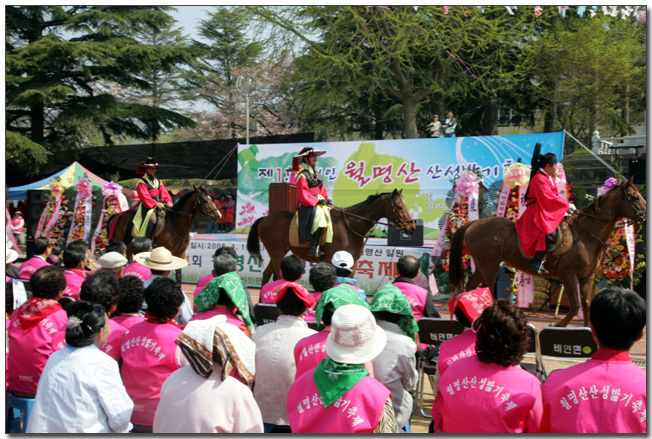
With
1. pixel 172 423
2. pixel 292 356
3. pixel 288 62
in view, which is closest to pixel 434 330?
pixel 292 356

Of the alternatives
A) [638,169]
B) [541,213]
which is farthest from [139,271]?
[638,169]

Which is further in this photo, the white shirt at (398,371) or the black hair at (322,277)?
the black hair at (322,277)

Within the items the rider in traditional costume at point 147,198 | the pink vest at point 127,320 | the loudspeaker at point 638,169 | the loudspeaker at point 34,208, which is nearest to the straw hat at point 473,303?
the pink vest at point 127,320

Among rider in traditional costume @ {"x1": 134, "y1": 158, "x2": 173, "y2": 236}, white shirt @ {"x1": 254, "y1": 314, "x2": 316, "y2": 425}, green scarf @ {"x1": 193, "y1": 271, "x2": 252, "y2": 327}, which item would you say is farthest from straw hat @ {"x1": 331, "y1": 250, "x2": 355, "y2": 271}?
rider in traditional costume @ {"x1": 134, "y1": 158, "x2": 173, "y2": 236}

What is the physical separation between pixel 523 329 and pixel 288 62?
3206 cm

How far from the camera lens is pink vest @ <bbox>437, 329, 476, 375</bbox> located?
332 cm

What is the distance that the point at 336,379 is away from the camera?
8.09 ft

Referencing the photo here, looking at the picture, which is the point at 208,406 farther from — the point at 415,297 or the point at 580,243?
the point at 580,243

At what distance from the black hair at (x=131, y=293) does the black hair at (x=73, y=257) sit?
1.89 m

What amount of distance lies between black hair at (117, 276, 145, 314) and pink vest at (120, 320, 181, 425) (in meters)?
0.56

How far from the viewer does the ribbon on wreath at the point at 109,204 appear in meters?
13.4

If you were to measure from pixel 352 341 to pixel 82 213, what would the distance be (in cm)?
1319

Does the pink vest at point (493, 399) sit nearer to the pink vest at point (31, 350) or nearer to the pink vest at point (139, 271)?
the pink vest at point (31, 350)

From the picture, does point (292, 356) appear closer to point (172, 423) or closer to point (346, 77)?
point (172, 423)
